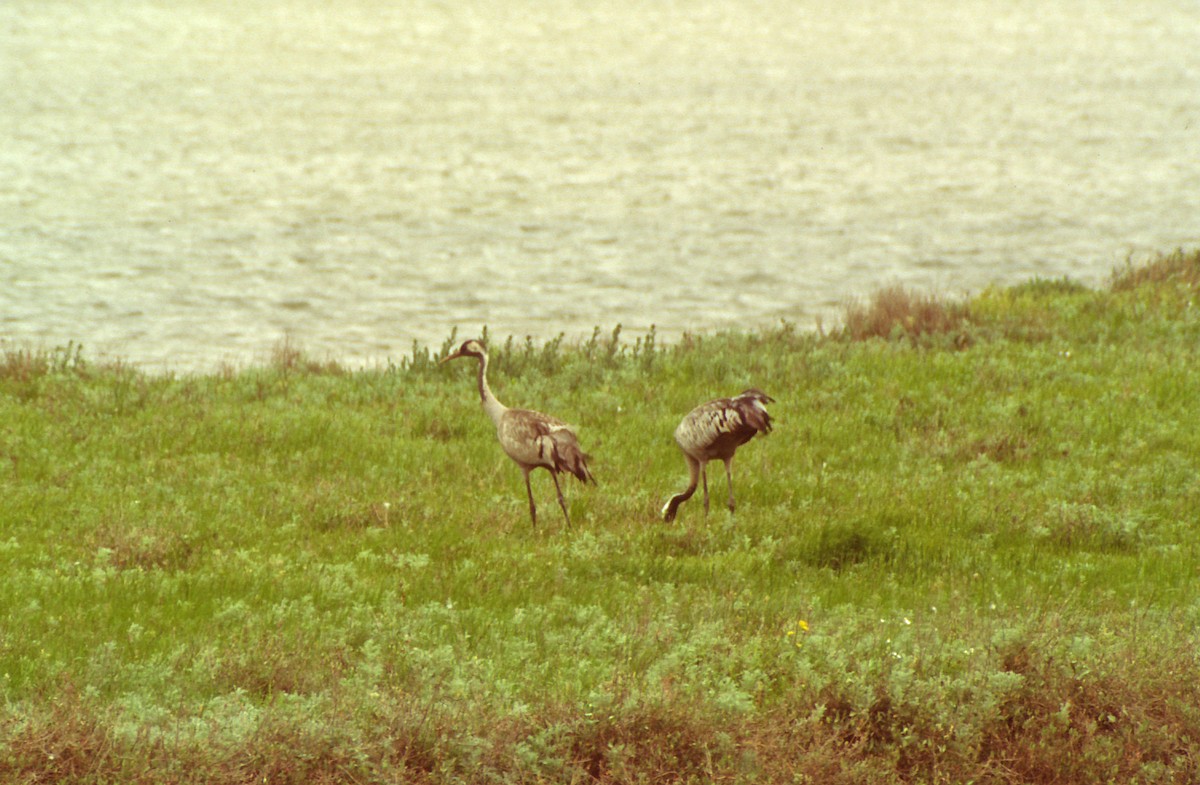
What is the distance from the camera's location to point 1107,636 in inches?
361

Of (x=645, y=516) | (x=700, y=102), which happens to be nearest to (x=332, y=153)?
(x=700, y=102)

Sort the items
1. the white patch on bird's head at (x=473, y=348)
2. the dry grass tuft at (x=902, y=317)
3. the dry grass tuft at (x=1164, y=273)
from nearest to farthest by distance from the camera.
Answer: the white patch on bird's head at (x=473, y=348) → the dry grass tuft at (x=902, y=317) → the dry grass tuft at (x=1164, y=273)

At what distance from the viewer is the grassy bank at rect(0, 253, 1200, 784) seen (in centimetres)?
801

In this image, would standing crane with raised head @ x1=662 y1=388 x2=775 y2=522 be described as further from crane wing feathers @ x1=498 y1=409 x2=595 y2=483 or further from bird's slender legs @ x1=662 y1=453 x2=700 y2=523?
crane wing feathers @ x1=498 y1=409 x2=595 y2=483

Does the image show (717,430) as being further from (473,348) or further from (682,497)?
(473,348)

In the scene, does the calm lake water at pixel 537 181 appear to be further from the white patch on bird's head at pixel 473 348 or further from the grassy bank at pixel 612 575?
the white patch on bird's head at pixel 473 348

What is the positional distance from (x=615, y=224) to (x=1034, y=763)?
1165 inches

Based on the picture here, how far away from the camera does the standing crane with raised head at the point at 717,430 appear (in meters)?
11.7

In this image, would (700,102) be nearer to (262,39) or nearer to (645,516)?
(262,39)

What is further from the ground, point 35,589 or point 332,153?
point 332,153

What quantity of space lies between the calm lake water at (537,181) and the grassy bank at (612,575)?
7.57 metres

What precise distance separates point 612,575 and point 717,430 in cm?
152

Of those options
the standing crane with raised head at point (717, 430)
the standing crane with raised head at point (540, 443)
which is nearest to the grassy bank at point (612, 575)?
the standing crane with raised head at point (717, 430)

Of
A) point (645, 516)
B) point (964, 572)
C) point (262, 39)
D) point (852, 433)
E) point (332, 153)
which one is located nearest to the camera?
point (964, 572)
